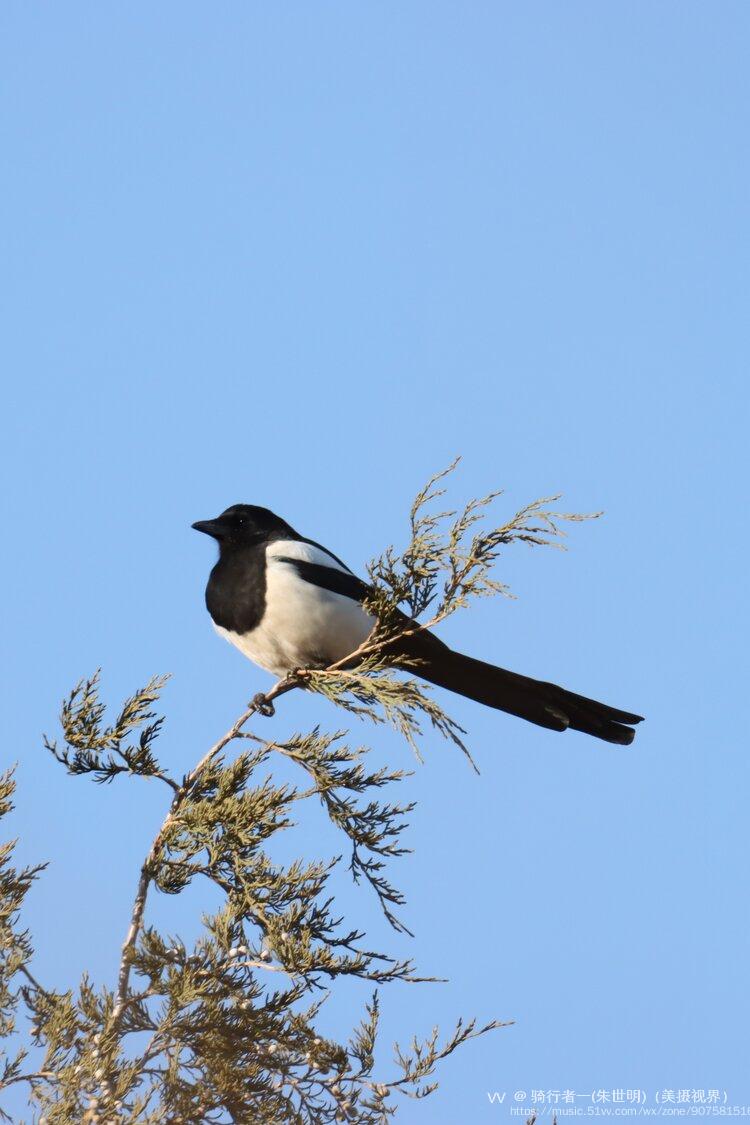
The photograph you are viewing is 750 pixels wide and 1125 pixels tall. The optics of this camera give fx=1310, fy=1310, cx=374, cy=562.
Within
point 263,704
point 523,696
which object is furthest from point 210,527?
point 523,696

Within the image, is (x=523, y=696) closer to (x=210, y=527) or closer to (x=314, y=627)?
(x=314, y=627)

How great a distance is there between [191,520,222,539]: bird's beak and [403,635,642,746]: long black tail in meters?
1.06

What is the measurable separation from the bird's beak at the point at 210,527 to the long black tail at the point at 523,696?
106 cm

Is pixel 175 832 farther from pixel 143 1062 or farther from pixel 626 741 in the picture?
pixel 626 741

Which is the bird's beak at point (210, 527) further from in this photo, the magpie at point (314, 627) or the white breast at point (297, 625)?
the white breast at point (297, 625)

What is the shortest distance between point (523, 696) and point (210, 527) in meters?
1.51

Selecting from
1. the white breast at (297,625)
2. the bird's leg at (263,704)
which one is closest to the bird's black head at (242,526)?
the white breast at (297,625)

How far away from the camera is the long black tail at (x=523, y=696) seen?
179 inches

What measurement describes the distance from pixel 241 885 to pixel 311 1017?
0.36 meters

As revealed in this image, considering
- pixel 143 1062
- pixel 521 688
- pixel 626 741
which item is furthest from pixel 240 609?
pixel 143 1062

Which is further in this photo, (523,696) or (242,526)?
(242,526)

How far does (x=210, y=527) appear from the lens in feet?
17.6

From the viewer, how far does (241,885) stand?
3242mm

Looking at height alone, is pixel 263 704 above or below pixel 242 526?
below
